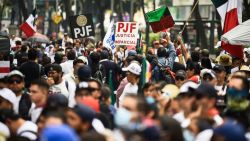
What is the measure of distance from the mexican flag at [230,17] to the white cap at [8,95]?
22.7 ft

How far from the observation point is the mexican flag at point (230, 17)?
16578 millimetres

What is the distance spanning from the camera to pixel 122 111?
741cm

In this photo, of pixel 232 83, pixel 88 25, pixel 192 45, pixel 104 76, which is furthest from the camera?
pixel 192 45

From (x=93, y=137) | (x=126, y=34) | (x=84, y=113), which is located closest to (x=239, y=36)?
(x=126, y=34)

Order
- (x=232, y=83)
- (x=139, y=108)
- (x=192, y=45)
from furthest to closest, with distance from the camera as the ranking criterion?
(x=192, y=45)
(x=232, y=83)
(x=139, y=108)

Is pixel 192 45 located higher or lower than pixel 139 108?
lower

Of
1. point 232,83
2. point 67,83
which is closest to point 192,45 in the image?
point 67,83

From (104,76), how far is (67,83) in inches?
119

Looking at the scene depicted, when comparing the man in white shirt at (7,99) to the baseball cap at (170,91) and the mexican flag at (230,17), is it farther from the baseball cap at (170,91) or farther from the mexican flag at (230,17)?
the mexican flag at (230,17)

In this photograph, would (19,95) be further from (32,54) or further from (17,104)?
(32,54)

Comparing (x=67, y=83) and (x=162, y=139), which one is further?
(x=67, y=83)

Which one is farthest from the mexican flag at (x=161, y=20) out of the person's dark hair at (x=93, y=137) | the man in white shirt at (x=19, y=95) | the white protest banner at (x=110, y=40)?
the person's dark hair at (x=93, y=137)

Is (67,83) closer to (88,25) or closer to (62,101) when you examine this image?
(62,101)

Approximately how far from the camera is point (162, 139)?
7.03 m
